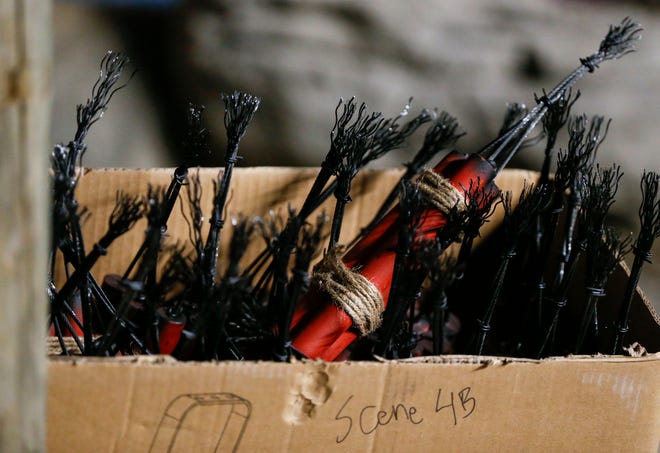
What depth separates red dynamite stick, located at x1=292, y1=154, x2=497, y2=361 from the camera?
0.89 meters

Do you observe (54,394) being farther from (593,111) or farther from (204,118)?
(593,111)

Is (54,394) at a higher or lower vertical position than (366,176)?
lower

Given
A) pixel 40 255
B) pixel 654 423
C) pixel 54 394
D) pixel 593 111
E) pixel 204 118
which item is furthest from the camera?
pixel 204 118

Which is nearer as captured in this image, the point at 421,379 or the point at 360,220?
the point at 421,379

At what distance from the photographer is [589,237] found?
0.89 m

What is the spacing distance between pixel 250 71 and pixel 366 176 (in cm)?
56

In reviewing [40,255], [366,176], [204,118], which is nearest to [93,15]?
[204,118]

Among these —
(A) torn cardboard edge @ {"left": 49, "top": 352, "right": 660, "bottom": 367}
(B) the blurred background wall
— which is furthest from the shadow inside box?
(B) the blurred background wall

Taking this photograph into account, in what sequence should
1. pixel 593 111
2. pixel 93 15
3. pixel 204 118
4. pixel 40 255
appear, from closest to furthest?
pixel 40 255, pixel 593 111, pixel 204 118, pixel 93 15

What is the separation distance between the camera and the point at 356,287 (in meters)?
0.89

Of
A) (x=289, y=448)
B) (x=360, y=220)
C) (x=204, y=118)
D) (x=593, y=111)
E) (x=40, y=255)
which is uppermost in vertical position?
(x=593, y=111)

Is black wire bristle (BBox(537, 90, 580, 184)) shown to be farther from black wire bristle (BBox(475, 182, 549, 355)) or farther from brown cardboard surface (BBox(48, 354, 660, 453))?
→ brown cardboard surface (BBox(48, 354, 660, 453))

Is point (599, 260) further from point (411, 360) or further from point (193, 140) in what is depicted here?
point (193, 140)

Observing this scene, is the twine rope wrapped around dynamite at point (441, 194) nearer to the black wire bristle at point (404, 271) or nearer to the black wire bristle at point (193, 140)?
the black wire bristle at point (404, 271)
